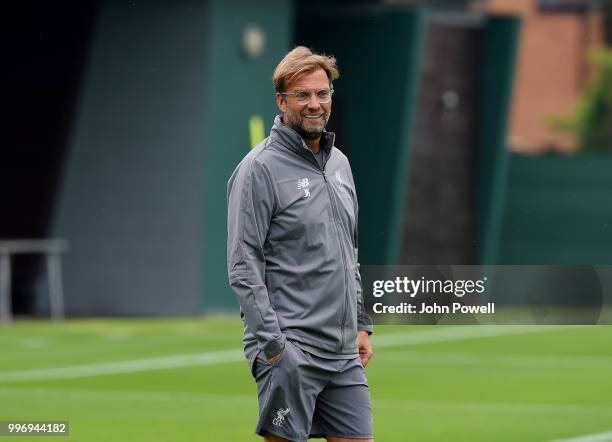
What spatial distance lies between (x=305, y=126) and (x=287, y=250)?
504 mm

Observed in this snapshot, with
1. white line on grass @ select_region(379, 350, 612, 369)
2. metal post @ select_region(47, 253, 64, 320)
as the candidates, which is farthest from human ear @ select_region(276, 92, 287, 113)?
metal post @ select_region(47, 253, 64, 320)

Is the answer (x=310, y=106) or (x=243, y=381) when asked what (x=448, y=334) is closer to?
(x=243, y=381)

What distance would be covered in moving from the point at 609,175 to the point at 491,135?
7.24ft

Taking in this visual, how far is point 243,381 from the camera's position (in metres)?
14.7

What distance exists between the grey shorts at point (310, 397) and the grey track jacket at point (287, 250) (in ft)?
0.25

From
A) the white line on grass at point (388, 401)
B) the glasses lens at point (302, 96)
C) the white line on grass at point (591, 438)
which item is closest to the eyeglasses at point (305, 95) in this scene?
the glasses lens at point (302, 96)

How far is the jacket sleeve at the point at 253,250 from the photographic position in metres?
6.61

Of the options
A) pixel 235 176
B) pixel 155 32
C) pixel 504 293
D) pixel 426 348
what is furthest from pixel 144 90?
pixel 235 176

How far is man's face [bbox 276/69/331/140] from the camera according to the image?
6812 mm

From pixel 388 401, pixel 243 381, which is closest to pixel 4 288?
pixel 243 381

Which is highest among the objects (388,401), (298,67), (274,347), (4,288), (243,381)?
(298,67)

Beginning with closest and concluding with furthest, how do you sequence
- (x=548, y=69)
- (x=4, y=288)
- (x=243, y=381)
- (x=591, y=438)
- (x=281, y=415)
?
(x=281, y=415)
(x=591, y=438)
(x=243, y=381)
(x=4, y=288)
(x=548, y=69)

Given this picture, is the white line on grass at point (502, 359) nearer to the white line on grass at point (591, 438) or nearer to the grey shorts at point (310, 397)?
the white line on grass at point (591, 438)

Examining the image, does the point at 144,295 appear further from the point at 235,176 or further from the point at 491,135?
the point at 235,176
